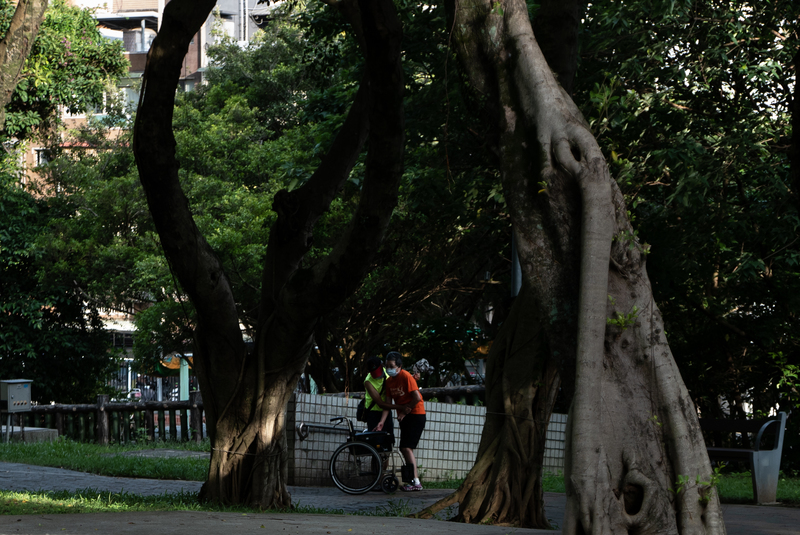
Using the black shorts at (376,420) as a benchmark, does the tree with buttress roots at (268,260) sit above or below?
above

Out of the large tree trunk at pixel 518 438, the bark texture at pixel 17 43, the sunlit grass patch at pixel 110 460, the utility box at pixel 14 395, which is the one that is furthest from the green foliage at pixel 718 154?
the utility box at pixel 14 395

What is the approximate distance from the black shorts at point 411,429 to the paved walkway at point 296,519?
24.4 inches

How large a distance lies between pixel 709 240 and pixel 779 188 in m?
1.17

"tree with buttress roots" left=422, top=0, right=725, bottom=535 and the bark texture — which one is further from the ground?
the bark texture

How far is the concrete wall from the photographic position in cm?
1109

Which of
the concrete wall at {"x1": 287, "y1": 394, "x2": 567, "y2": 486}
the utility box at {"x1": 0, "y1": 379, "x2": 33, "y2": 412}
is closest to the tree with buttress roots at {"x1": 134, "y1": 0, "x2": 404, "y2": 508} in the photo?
the concrete wall at {"x1": 287, "y1": 394, "x2": 567, "y2": 486}

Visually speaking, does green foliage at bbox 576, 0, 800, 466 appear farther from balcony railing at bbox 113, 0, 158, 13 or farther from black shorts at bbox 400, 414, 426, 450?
balcony railing at bbox 113, 0, 158, 13

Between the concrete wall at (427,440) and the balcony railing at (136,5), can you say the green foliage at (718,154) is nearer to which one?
the concrete wall at (427,440)

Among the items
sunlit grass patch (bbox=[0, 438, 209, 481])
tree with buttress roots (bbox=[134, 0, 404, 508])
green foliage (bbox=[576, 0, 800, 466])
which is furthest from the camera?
sunlit grass patch (bbox=[0, 438, 209, 481])

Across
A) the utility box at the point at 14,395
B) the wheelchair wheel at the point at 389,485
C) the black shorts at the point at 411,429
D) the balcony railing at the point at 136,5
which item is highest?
the balcony railing at the point at 136,5

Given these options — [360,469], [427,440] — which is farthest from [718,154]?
[360,469]

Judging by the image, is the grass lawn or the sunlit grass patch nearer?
the grass lawn

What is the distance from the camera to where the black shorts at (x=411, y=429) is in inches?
424

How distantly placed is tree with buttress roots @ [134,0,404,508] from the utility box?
1080 cm
